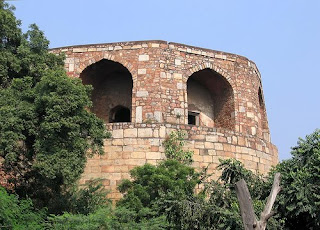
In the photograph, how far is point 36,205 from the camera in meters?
10.2

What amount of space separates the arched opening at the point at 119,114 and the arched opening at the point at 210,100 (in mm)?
1888

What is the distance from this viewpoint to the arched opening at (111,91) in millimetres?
14453

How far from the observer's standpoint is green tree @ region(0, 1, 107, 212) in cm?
930

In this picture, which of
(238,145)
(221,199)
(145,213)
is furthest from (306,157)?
(238,145)

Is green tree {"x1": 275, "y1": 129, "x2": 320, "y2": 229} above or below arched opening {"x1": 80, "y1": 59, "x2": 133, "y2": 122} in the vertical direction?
below

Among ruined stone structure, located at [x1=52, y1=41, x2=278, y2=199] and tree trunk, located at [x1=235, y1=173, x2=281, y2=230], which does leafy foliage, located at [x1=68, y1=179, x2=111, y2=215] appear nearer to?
ruined stone structure, located at [x1=52, y1=41, x2=278, y2=199]

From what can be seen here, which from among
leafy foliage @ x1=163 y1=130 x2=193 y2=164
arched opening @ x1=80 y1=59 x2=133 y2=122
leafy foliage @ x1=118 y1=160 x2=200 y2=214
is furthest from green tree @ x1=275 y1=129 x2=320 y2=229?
arched opening @ x1=80 y1=59 x2=133 y2=122

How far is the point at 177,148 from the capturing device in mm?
12414

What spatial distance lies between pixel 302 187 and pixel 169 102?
19.1 ft

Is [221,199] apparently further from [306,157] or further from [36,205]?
[36,205]

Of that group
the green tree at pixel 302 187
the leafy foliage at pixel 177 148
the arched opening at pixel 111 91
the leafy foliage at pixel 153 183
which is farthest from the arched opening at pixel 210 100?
the green tree at pixel 302 187

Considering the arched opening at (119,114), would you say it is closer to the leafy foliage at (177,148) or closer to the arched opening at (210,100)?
the arched opening at (210,100)

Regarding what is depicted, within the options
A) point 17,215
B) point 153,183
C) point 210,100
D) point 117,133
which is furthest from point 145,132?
point 17,215

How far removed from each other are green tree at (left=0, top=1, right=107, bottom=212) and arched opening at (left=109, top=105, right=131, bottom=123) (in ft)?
13.0
